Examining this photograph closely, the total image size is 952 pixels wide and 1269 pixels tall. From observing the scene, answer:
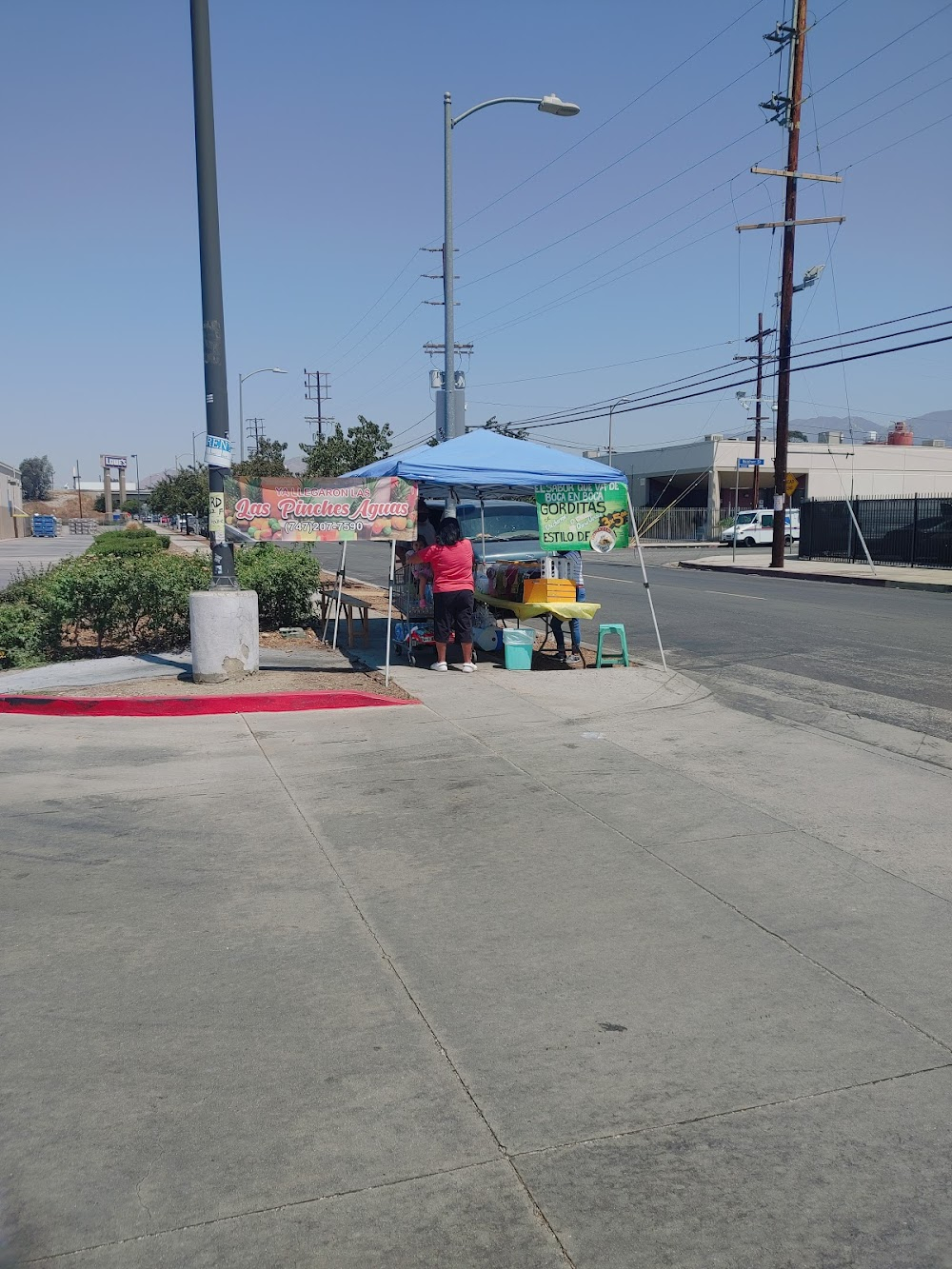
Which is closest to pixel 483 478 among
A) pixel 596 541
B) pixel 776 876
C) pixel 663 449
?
pixel 596 541

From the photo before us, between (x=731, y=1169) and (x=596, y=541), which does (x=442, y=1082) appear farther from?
(x=596, y=541)

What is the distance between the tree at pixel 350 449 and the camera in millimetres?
39250

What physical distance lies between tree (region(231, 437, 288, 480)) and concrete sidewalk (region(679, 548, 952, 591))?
2553 cm

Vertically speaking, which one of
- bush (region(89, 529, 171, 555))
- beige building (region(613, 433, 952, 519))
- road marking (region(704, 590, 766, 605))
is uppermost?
beige building (region(613, 433, 952, 519))

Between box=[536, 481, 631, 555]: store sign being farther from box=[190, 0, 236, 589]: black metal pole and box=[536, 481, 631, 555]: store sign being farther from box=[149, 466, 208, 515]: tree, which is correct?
box=[149, 466, 208, 515]: tree

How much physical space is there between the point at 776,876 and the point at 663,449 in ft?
214

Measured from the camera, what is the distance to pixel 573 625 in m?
13.0

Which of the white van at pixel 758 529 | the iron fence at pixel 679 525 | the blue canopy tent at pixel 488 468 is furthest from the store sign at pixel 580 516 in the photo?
the iron fence at pixel 679 525

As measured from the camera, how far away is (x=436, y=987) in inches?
167

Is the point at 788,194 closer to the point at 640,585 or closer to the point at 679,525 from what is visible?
the point at 640,585

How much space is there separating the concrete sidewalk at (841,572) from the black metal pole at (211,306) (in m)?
20.1

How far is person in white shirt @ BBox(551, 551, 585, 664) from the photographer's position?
12789 mm

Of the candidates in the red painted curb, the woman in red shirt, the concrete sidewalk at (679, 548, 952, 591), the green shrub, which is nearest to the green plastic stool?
the woman in red shirt

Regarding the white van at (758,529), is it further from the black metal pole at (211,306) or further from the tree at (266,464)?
the black metal pole at (211,306)
